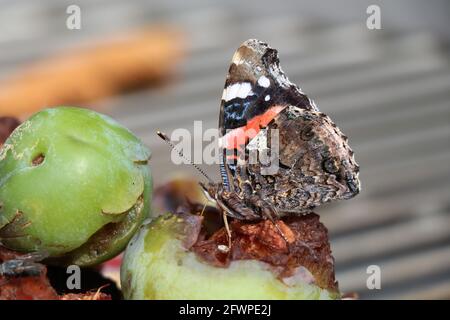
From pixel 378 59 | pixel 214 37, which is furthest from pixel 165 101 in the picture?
pixel 378 59

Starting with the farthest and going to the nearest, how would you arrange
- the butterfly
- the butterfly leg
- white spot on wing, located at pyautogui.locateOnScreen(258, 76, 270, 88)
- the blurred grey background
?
the blurred grey background
white spot on wing, located at pyautogui.locateOnScreen(258, 76, 270, 88)
the butterfly
the butterfly leg

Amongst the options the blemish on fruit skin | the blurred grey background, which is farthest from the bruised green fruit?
the blurred grey background

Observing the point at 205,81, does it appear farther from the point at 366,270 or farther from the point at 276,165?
the point at 276,165

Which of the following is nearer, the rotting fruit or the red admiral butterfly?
the rotting fruit

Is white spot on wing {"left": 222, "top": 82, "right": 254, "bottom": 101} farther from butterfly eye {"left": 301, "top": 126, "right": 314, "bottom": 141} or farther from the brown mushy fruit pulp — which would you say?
the brown mushy fruit pulp

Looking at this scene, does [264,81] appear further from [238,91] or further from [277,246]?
A: [277,246]

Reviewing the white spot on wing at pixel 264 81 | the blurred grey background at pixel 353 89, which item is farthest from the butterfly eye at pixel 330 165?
the blurred grey background at pixel 353 89

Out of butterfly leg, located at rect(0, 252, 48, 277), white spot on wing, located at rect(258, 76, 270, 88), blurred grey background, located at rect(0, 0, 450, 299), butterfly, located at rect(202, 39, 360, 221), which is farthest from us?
blurred grey background, located at rect(0, 0, 450, 299)

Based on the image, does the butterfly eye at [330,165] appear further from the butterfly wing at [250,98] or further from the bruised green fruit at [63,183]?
the bruised green fruit at [63,183]
